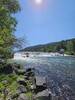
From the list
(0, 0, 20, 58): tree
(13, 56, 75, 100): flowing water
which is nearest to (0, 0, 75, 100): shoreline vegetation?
(0, 0, 20, 58): tree

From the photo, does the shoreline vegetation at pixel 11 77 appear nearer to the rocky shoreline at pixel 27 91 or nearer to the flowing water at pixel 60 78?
the rocky shoreline at pixel 27 91

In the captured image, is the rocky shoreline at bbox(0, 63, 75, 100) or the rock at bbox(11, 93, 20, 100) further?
the rocky shoreline at bbox(0, 63, 75, 100)

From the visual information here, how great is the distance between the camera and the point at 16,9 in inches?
1256

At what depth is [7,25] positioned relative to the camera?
1100 inches

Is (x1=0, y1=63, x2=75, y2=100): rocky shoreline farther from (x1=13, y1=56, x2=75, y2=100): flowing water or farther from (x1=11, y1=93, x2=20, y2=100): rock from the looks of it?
(x1=13, y1=56, x2=75, y2=100): flowing water

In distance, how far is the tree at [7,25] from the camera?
25.2 m

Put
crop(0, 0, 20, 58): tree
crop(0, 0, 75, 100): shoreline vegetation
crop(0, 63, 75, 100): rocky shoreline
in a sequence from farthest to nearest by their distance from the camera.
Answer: crop(0, 0, 20, 58): tree → crop(0, 0, 75, 100): shoreline vegetation → crop(0, 63, 75, 100): rocky shoreline

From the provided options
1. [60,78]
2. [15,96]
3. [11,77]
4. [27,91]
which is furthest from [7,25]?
[60,78]

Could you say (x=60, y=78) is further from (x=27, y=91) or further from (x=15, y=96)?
(x=15, y=96)

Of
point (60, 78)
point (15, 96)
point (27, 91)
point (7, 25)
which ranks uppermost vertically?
point (7, 25)

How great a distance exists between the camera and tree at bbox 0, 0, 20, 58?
25.2 metres

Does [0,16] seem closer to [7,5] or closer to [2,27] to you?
[2,27]


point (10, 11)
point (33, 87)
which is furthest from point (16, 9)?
point (33, 87)

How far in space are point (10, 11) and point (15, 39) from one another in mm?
4755
